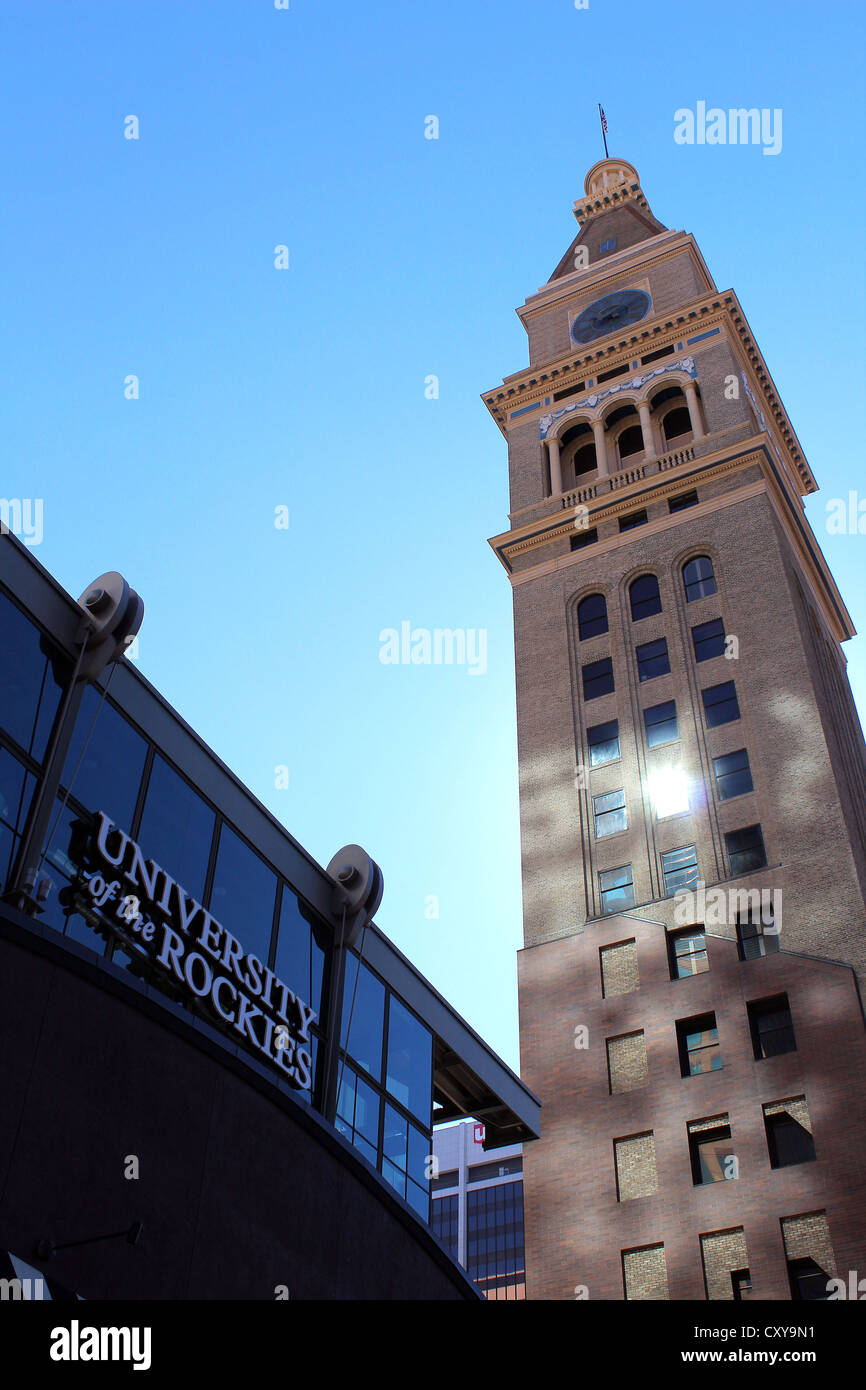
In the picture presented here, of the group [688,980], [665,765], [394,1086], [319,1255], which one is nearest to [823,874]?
[688,980]

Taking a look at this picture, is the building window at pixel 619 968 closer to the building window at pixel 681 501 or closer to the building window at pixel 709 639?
the building window at pixel 709 639

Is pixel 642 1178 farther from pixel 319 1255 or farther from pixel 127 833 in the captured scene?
pixel 127 833

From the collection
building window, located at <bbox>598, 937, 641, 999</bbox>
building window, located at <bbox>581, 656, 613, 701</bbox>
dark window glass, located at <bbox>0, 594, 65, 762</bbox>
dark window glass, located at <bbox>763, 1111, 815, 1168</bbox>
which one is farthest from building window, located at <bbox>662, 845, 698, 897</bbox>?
dark window glass, located at <bbox>0, 594, 65, 762</bbox>

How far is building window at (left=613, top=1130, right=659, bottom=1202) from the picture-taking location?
4084 cm

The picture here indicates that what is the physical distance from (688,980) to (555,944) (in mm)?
5744

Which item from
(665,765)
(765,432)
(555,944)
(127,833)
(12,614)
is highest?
(765,432)

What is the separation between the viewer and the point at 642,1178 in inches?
1617

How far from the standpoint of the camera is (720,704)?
52.0 metres

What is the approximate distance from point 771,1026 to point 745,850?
6982mm

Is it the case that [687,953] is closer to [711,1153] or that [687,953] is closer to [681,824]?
[681,824]

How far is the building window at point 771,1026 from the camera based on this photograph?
41.4 m

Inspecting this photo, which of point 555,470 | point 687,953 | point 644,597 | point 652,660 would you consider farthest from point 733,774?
point 555,470

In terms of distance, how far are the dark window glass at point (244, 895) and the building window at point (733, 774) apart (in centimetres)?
2947

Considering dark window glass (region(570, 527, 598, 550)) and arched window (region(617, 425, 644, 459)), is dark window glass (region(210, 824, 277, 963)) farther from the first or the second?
arched window (region(617, 425, 644, 459))
